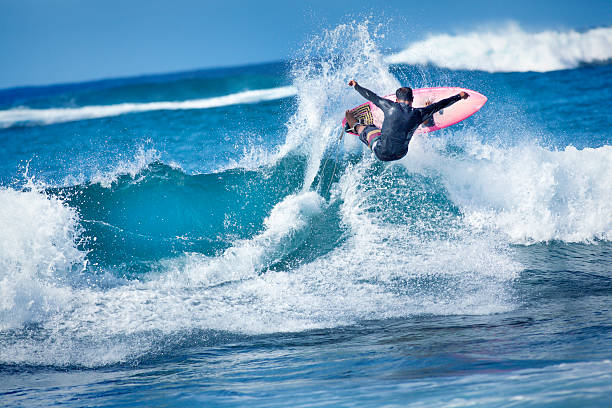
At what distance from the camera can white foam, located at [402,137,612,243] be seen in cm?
782

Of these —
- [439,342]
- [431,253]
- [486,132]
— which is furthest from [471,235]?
[486,132]

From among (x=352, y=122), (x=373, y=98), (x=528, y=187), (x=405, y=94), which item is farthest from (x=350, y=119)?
(x=528, y=187)

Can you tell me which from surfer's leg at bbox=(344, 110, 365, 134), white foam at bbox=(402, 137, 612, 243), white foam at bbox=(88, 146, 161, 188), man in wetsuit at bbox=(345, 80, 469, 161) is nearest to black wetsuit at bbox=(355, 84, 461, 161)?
man in wetsuit at bbox=(345, 80, 469, 161)

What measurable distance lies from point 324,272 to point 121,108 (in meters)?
26.2

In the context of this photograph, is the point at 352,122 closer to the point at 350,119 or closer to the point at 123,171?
the point at 350,119

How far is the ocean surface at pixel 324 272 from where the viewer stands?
409cm

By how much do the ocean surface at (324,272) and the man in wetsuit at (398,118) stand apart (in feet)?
3.93

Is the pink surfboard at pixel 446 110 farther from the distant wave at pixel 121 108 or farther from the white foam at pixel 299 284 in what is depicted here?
the distant wave at pixel 121 108

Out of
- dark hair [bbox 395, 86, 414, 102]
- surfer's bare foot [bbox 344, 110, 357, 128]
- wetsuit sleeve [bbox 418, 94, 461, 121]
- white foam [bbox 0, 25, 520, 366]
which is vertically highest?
surfer's bare foot [bbox 344, 110, 357, 128]

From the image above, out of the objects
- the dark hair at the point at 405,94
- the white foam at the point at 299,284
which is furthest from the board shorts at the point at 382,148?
the white foam at the point at 299,284

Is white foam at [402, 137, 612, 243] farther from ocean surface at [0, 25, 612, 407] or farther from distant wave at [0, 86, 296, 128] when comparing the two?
distant wave at [0, 86, 296, 128]

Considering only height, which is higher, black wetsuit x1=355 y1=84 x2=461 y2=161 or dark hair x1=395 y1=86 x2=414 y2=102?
dark hair x1=395 y1=86 x2=414 y2=102

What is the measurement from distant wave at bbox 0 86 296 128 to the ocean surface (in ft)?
53.0

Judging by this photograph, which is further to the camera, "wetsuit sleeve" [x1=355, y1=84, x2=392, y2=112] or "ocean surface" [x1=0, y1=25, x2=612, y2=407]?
"wetsuit sleeve" [x1=355, y1=84, x2=392, y2=112]
